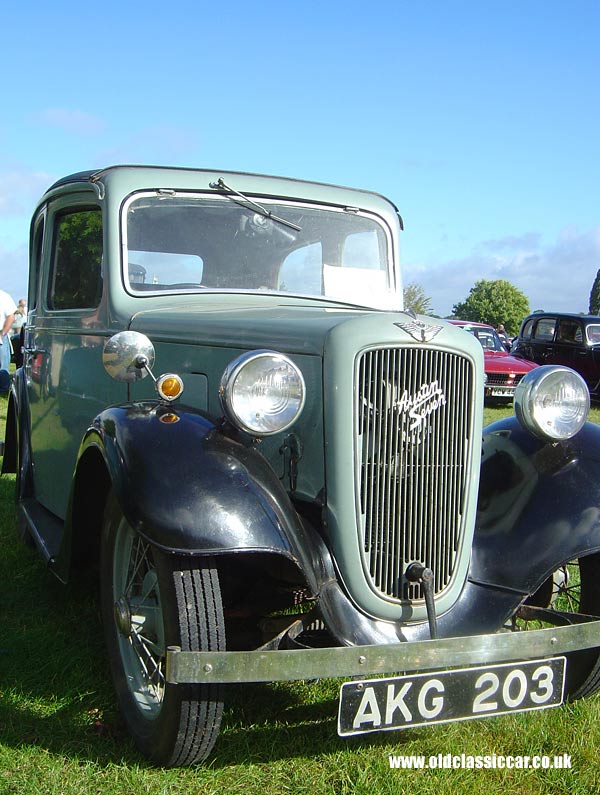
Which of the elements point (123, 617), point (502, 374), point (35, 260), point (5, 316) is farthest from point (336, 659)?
point (502, 374)

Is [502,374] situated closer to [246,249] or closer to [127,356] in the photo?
[246,249]

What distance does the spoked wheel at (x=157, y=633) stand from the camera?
7.07 ft

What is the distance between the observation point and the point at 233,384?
231 centimetres

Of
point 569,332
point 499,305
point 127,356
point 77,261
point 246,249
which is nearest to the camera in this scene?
point 127,356

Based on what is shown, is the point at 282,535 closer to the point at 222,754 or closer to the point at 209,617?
the point at 209,617

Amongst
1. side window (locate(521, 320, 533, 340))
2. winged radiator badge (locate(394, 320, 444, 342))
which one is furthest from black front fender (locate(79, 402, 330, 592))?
side window (locate(521, 320, 533, 340))

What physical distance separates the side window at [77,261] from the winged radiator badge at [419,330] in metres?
1.56

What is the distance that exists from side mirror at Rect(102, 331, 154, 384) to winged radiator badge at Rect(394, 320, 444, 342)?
2.80 feet

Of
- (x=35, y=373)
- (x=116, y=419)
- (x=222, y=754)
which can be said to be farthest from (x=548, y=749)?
(x=35, y=373)

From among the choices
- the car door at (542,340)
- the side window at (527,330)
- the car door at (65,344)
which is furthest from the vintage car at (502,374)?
the car door at (65,344)

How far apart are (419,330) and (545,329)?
13.8 meters

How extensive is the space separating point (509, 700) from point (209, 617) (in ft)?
2.88

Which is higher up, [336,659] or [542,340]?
[542,340]

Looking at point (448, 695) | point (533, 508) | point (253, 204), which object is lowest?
point (448, 695)
